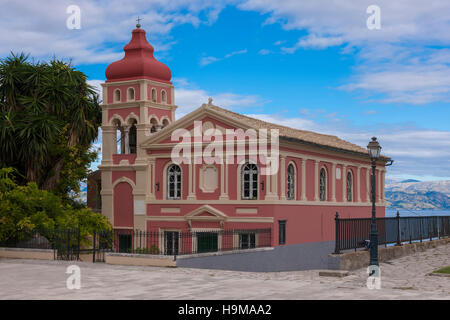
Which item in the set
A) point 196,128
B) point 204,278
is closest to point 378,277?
point 204,278

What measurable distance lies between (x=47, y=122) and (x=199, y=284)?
68.8ft

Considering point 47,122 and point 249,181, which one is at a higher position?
point 47,122

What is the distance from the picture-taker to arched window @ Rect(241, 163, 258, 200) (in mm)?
29359

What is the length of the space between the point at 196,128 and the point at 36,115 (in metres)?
9.82

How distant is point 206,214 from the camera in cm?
3056

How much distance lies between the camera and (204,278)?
57.2ft

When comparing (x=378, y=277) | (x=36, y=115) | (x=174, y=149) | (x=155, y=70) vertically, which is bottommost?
(x=378, y=277)

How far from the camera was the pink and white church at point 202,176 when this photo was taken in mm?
29344

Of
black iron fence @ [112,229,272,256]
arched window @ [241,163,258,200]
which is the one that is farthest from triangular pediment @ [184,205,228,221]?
arched window @ [241,163,258,200]

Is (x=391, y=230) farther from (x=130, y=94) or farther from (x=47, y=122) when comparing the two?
(x=47, y=122)

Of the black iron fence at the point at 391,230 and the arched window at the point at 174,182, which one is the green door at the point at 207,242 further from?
the black iron fence at the point at 391,230

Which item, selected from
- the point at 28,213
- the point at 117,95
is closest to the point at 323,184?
the point at 117,95
